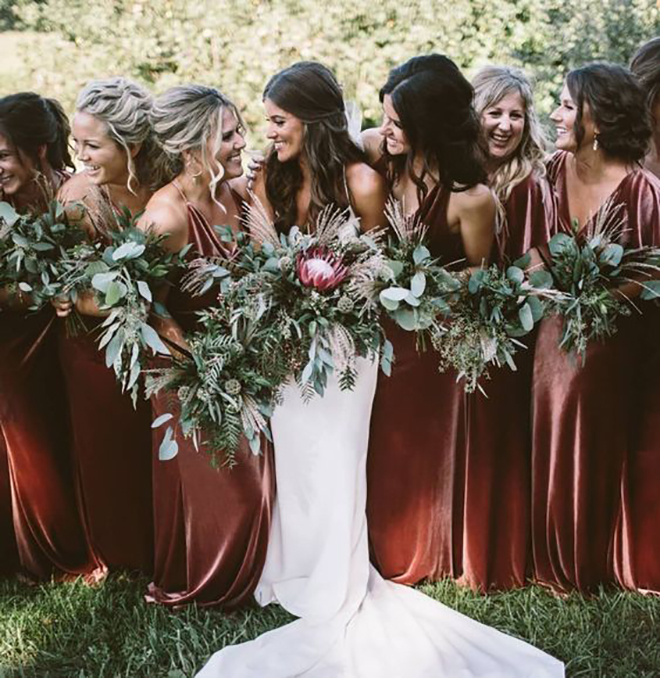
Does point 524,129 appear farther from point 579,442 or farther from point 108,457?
point 108,457

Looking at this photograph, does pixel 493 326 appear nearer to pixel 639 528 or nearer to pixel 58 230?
pixel 639 528

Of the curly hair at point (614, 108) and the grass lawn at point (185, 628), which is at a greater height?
the curly hair at point (614, 108)

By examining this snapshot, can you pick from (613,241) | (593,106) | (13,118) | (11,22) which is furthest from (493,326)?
(11,22)

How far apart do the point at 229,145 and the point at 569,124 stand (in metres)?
1.30

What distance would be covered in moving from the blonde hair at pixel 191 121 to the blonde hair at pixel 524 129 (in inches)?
41.8

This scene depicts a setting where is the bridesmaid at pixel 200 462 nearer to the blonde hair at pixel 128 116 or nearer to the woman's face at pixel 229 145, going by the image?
the woman's face at pixel 229 145

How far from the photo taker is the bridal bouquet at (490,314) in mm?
3463

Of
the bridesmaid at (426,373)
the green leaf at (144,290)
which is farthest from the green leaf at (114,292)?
the bridesmaid at (426,373)

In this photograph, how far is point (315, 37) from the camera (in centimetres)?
826

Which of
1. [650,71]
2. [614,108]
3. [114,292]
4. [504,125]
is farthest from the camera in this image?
[650,71]

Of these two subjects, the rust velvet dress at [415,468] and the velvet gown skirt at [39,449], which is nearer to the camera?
the rust velvet dress at [415,468]

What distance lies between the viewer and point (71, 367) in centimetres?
402

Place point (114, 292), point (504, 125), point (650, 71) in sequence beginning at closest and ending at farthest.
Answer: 1. point (114, 292)
2. point (504, 125)
3. point (650, 71)

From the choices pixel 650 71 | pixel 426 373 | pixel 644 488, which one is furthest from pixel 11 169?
pixel 644 488
